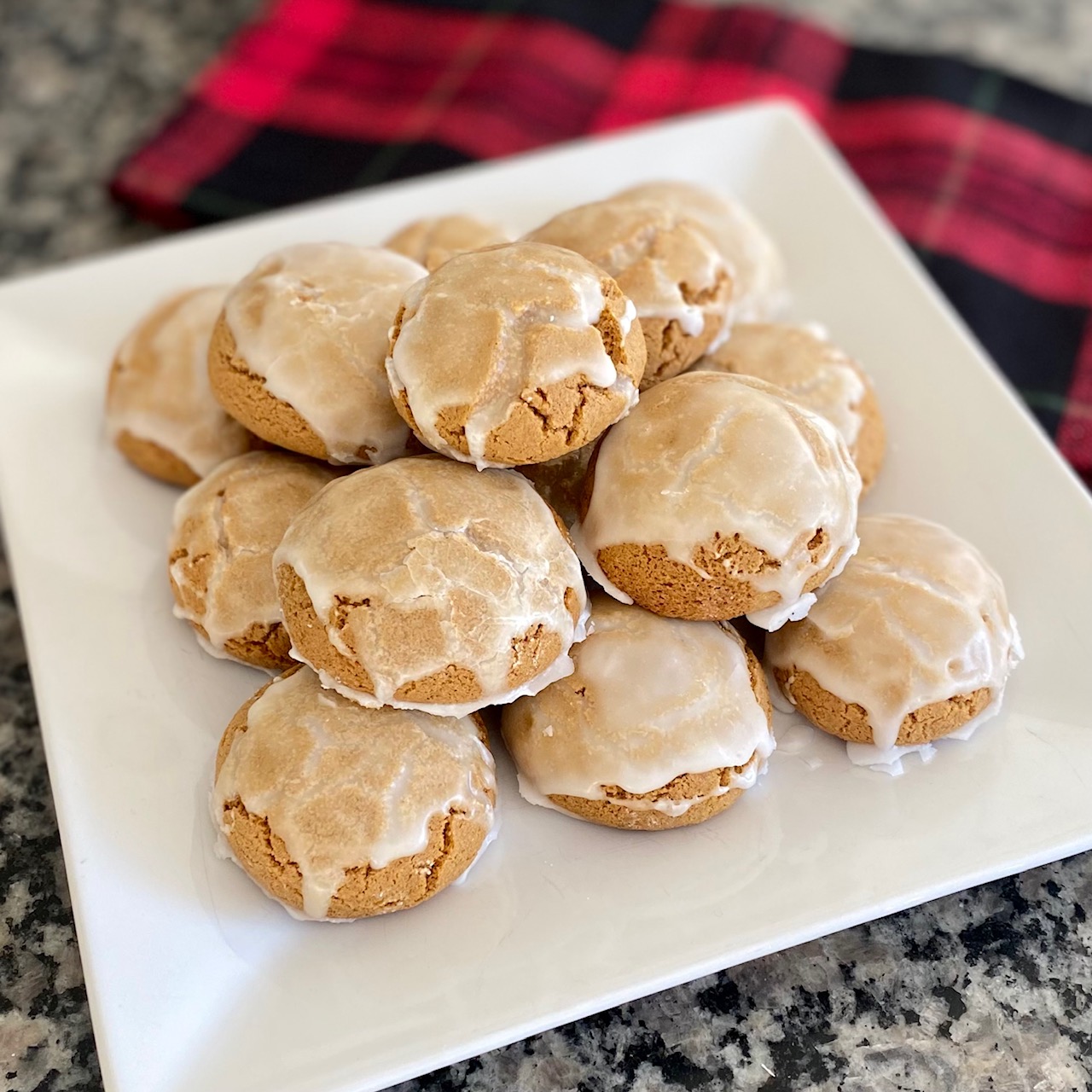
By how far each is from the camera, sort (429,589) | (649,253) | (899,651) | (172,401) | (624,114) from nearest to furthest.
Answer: (429,589) < (899,651) < (649,253) < (172,401) < (624,114)

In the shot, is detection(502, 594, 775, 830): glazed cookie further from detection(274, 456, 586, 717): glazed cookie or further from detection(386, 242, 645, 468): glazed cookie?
detection(386, 242, 645, 468): glazed cookie

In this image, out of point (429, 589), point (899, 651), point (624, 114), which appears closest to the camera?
point (429, 589)

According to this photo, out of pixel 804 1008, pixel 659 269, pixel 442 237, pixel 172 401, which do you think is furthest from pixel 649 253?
pixel 804 1008

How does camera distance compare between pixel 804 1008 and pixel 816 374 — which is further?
pixel 816 374

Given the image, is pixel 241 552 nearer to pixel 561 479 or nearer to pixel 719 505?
pixel 561 479

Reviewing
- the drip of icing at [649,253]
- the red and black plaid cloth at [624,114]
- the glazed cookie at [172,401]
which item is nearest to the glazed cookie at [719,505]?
the drip of icing at [649,253]

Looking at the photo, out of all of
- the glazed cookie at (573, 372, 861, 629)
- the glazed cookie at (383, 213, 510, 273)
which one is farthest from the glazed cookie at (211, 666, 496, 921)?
the glazed cookie at (383, 213, 510, 273)

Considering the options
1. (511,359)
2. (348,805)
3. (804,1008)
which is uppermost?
(511,359)

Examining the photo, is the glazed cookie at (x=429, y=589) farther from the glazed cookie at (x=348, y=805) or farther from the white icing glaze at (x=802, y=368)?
the white icing glaze at (x=802, y=368)
